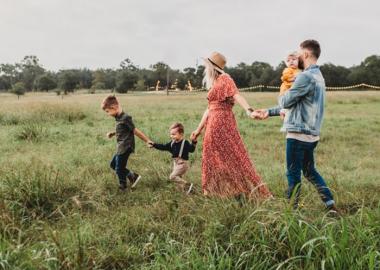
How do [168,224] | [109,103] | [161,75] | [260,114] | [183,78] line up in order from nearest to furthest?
[168,224]
[260,114]
[109,103]
[183,78]
[161,75]

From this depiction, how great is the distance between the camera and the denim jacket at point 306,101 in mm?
4781

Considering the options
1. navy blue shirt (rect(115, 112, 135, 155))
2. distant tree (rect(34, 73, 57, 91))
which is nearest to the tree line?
distant tree (rect(34, 73, 57, 91))

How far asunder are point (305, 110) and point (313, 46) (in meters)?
0.72

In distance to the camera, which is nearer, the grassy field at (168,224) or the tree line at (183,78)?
the grassy field at (168,224)

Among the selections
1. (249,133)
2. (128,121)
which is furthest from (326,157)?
(128,121)

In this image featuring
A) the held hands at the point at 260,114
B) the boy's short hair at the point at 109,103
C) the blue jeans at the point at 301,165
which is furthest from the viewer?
the boy's short hair at the point at 109,103

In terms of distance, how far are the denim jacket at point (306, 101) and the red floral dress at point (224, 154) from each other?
2.75 feet

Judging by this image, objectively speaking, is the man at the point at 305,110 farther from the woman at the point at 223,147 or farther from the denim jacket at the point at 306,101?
the woman at the point at 223,147

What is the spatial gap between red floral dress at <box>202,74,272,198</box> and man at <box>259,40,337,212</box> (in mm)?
688

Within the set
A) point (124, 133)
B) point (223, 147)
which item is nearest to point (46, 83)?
point (124, 133)

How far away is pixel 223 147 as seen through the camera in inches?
221

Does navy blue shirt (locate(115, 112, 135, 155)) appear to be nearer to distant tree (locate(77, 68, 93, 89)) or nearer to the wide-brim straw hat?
the wide-brim straw hat

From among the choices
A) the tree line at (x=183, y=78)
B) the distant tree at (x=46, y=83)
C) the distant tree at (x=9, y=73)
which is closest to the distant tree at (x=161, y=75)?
the tree line at (x=183, y=78)

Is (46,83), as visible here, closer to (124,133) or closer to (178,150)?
(124,133)
